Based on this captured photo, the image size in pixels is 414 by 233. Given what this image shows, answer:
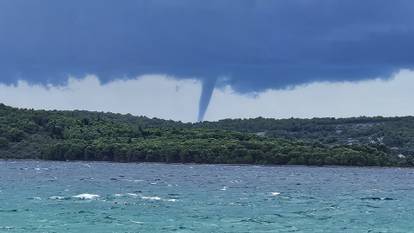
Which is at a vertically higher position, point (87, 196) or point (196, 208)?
point (87, 196)

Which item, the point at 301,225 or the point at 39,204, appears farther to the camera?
the point at 39,204

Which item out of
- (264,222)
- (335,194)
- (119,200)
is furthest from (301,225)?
(335,194)

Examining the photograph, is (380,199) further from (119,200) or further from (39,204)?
(39,204)

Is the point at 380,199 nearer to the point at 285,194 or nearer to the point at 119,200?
the point at 285,194

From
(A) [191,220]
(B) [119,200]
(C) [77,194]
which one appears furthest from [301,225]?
(C) [77,194]

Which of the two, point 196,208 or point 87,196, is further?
point 87,196

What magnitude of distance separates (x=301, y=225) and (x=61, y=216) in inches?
678

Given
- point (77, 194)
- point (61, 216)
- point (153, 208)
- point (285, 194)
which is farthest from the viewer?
point (285, 194)

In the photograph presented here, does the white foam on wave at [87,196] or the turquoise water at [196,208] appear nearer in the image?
the turquoise water at [196,208]

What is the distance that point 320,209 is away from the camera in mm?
72688

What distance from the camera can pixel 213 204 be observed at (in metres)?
75.4

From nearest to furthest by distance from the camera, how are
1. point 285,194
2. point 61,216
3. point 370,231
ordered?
point 370,231 → point 61,216 → point 285,194

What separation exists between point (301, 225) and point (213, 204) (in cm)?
1763

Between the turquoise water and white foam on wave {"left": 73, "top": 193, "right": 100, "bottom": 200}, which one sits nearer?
the turquoise water
